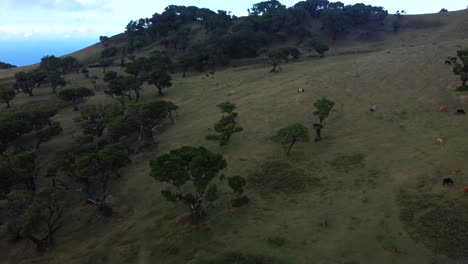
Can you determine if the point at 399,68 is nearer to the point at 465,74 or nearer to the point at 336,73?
the point at 336,73

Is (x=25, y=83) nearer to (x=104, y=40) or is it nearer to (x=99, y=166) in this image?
(x=99, y=166)

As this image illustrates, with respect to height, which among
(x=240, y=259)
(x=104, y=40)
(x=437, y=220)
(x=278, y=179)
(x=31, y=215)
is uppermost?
(x=104, y=40)

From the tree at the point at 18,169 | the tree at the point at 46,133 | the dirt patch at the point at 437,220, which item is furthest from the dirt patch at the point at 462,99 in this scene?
the tree at the point at 46,133

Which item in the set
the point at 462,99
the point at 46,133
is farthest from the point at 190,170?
the point at 462,99

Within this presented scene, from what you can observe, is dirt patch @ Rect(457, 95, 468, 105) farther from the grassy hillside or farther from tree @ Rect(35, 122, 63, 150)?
tree @ Rect(35, 122, 63, 150)

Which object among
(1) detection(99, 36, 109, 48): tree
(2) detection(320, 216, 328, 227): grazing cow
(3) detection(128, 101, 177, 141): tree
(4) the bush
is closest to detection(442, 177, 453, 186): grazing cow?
(2) detection(320, 216, 328, 227): grazing cow

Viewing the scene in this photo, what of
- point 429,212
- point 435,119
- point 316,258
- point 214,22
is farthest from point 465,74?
point 214,22

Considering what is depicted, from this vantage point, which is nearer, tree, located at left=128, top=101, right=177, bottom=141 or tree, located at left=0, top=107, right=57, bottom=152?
tree, located at left=0, top=107, right=57, bottom=152
